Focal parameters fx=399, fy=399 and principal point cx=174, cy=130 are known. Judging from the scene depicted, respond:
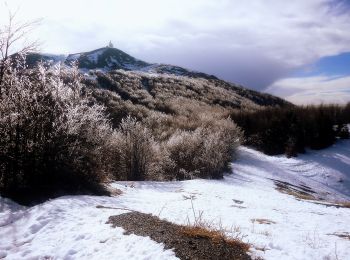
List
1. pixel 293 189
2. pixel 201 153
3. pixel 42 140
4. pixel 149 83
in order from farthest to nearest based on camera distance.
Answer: pixel 149 83, pixel 201 153, pixel 293 189, pixel 42 140

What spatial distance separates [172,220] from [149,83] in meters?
54.9

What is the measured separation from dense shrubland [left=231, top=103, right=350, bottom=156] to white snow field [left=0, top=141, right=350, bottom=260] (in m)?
12.5

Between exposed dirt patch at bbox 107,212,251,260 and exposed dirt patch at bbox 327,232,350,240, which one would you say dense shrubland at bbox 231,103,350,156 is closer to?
exposed dirt patch at bbox 327,232,350,240

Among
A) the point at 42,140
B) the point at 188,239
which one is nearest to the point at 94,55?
the point at 42,140

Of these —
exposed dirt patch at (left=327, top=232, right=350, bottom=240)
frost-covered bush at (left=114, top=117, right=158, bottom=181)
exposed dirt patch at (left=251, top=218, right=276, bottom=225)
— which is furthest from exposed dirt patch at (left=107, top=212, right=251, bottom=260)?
frost-covered bush at (left=114, top=117, right=158, bottom=181)

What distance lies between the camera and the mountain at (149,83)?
5424 centimetres

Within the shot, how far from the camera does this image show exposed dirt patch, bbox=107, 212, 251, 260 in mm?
7363

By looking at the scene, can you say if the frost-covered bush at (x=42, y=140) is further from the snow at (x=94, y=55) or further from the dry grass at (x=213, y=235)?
the snow at (x=94, y=55)

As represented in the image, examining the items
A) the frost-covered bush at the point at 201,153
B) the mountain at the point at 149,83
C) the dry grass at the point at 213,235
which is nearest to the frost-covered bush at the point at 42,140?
the dry grass at the point at 213,235

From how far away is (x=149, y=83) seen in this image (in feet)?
210

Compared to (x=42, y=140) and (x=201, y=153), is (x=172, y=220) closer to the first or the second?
(x=42, y=140)

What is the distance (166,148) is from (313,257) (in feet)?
63.0

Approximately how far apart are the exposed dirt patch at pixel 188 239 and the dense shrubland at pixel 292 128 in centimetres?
2583

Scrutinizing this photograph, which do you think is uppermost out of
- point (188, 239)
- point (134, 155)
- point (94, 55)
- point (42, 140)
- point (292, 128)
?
point (94, 55)
